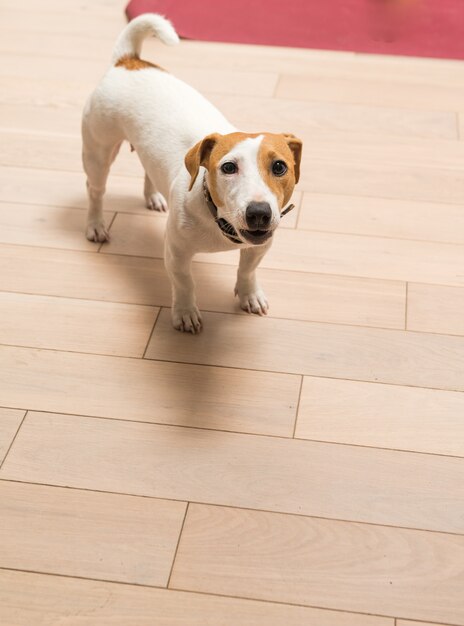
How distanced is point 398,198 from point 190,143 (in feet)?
2.36

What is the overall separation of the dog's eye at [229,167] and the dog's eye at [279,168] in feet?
0.22

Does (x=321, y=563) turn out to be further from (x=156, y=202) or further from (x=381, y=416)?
(x=156, y=202)

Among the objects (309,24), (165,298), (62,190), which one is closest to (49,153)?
(62,190)

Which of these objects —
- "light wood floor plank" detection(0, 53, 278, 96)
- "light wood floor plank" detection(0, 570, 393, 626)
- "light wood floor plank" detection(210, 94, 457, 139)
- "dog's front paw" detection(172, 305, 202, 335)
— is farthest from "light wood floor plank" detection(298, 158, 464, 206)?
"light wood floor plank" detection(0, 570, 393, 626)

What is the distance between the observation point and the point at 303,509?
1.47 metres

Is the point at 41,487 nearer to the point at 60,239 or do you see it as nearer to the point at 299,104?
the point at 60,239

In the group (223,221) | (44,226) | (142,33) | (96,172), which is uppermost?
(142,33)

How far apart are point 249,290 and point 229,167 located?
44 cm

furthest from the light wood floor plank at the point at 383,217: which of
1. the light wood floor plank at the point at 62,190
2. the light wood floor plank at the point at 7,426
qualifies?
the light wood floor plank at the point at 7,426

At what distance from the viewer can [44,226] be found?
6.95 ft

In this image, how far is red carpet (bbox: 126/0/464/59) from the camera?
2893 mm

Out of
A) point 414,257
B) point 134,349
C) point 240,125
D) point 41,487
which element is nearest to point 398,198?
point 414,257

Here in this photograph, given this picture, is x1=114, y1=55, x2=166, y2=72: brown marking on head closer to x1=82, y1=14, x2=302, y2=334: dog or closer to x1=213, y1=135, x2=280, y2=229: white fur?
x1=82, y1=14, x2=302, y2=334: dog

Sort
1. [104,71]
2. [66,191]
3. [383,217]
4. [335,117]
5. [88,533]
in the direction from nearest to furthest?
[88,533]
[383,217]
[66,191]
[335,117]
[104,71]
